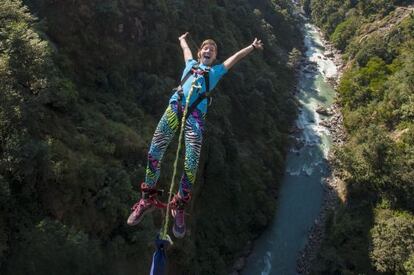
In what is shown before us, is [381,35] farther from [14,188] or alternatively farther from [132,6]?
[14,188]

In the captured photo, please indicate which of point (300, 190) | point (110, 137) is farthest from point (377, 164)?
point (110, 137)

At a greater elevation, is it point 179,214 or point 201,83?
point 201,83

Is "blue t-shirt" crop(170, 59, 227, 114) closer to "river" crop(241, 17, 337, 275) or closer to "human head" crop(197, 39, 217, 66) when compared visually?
"human head" crop(197, 39, 217, 66)

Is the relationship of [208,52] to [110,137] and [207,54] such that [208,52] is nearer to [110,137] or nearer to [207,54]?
[207,54]

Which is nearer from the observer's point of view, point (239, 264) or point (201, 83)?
point (201, 83)

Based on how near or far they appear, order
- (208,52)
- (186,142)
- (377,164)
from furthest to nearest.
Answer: (377,164) < (208,52) < (186,142)

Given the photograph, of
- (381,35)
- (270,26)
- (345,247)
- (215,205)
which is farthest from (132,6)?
(381,35)

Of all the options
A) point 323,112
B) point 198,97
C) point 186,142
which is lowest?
point 323,112

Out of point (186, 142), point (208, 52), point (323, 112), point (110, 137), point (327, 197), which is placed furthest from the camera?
point (323, 112)
